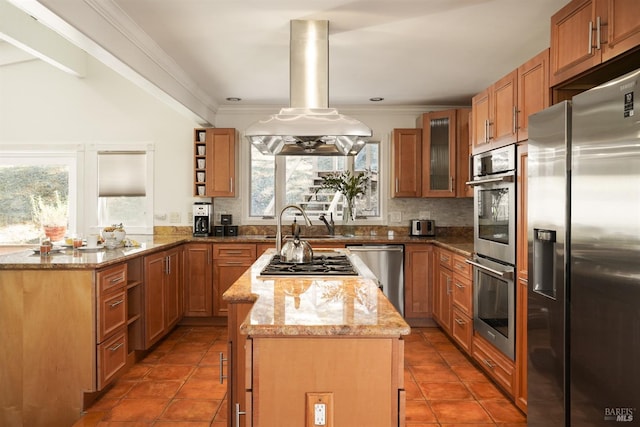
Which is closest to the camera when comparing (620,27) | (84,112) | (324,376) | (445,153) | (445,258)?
(324,376)

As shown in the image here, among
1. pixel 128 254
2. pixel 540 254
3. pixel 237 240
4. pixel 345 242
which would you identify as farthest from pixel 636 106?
pixel 237 240

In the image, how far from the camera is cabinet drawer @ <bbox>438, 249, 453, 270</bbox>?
443 centimetres

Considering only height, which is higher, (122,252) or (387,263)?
(122,252)

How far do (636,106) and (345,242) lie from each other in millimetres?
3558

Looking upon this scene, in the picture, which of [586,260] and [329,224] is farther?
[329,224]

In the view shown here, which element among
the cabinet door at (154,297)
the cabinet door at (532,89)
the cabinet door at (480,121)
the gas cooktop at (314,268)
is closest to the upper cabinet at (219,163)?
the cabinet door at (154,297)

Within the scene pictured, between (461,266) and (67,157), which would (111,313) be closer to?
(461,266)

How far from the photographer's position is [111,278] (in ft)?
10.6

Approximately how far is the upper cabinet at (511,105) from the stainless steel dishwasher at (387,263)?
162cm

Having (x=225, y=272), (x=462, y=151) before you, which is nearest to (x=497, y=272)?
(x=462, y=151)

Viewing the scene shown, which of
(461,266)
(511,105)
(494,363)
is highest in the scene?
(511,105)

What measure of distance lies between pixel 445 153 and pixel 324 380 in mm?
4120

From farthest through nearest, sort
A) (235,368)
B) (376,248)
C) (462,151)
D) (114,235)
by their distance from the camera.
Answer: (462,151)
(376,248)
(114,235)
(235,368)

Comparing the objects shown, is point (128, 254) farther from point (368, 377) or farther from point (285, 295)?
point (368, 377)
